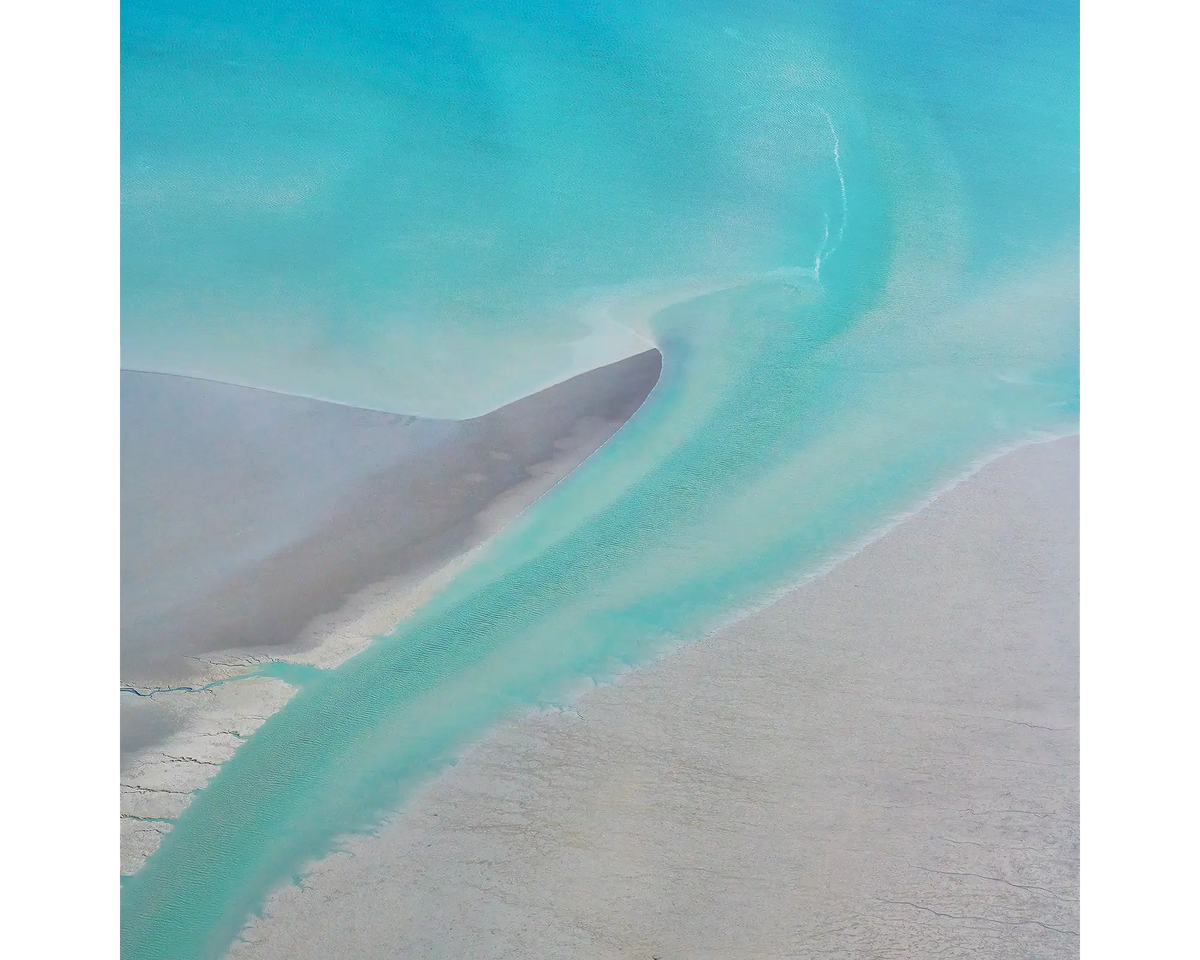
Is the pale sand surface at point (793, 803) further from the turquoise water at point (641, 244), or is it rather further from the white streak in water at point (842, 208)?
the white streak in water at point (842, 208)

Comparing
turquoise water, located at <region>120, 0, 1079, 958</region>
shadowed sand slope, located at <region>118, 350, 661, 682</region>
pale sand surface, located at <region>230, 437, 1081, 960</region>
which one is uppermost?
turquoise water, located at <region>120, 0, 1079, 958</region>

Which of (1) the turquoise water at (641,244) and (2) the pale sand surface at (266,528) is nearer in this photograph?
(2) the pale sand surface at (266,528)

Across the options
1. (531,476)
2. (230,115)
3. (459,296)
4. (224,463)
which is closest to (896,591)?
(531,476)

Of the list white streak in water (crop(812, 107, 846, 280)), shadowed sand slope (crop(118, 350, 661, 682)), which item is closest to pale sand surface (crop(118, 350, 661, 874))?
shadowed sand slope (crop(118, 350, 661, 682))

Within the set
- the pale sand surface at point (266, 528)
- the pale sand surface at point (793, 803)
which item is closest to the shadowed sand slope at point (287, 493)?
the pale sand surface at point (266, 528)

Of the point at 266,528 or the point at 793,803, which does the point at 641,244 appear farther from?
the point at 793,803

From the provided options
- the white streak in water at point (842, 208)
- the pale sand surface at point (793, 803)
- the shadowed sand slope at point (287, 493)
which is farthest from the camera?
the white streak in water at point (842, 208)

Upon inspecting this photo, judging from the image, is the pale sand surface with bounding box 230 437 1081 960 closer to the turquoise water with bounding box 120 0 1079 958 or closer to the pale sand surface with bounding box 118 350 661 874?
the turquoise water with bounding box 120 0 1079 958
